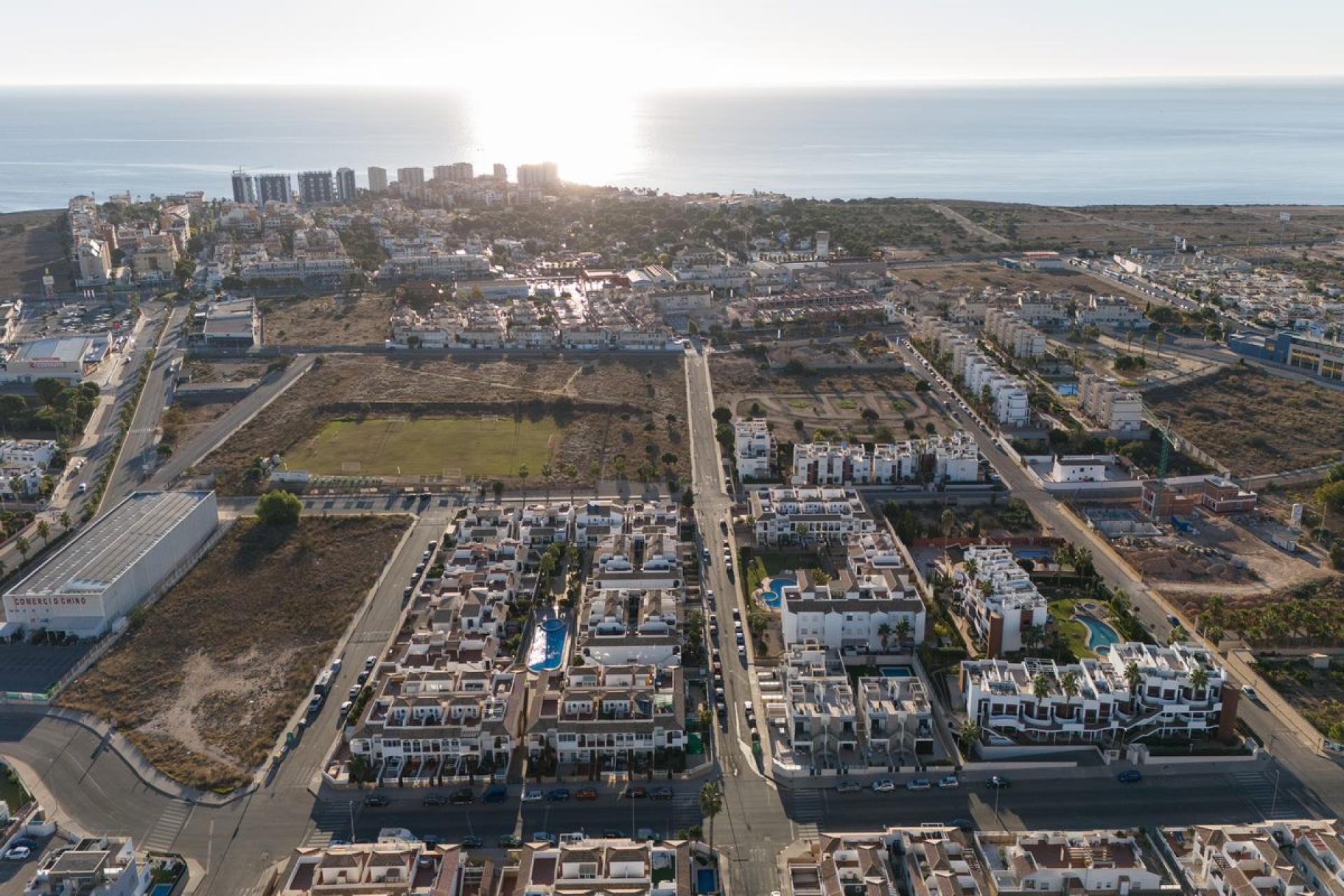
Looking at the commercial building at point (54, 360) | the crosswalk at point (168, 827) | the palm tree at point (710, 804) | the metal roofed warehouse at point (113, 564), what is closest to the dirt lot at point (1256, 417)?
the palm tree at point (710, 804)

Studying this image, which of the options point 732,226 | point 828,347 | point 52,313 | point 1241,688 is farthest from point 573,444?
point 732,226

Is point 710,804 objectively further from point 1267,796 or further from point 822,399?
point 822,399

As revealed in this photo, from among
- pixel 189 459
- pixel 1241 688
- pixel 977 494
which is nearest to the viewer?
pixel 1241 688

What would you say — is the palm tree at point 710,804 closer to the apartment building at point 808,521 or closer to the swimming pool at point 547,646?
the swimming pool at point 547,646

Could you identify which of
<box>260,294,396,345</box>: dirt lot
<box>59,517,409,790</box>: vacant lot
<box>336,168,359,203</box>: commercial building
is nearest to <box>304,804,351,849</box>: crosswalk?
<box>59,517,409,790</box>: vacant lot

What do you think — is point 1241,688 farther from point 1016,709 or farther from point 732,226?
point 732,226

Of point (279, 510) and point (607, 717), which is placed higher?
point (279, 510)

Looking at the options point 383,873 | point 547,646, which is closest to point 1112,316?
point 547,646
